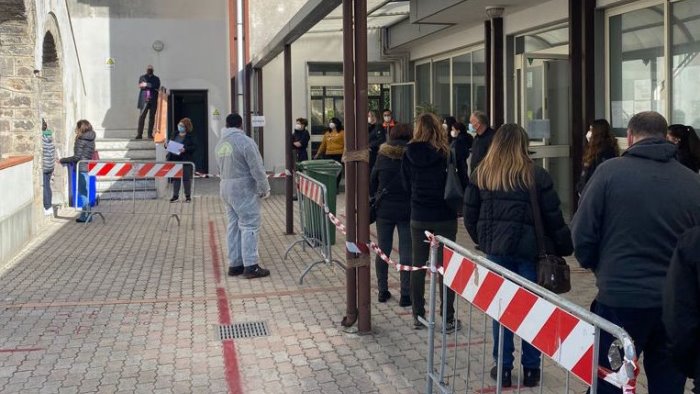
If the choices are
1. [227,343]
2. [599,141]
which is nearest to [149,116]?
[599,141]

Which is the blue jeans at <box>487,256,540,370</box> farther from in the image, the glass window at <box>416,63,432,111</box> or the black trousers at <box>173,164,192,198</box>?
the glass window at <box>416,63,432,111</box>

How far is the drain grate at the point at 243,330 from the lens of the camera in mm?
6211

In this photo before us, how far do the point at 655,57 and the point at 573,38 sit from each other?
115 centimetres

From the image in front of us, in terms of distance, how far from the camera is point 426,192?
6070mm

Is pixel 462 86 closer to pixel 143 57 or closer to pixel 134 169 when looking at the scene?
pixel 134 169

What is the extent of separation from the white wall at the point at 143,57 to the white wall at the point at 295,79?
8.60 ft

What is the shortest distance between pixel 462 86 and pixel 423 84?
2.53m

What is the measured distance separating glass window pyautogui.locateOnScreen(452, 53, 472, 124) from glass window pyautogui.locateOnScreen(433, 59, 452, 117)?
1.14 feet

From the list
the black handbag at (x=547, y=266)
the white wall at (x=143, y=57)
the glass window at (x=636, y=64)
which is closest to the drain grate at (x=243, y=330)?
the black handbag at (x=547, y=266)

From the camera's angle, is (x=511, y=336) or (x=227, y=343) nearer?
(x=511, y=336)

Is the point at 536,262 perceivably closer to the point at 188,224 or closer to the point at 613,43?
the point at 613,43

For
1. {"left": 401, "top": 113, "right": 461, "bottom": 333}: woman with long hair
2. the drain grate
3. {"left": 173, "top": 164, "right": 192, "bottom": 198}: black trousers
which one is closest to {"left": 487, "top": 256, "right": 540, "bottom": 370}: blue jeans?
{"left": 401, "top": 113, "right": 461, "bottom": 333}: woman with long hair

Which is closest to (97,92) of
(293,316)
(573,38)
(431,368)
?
(573,38)

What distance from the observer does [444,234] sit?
6090 mm
